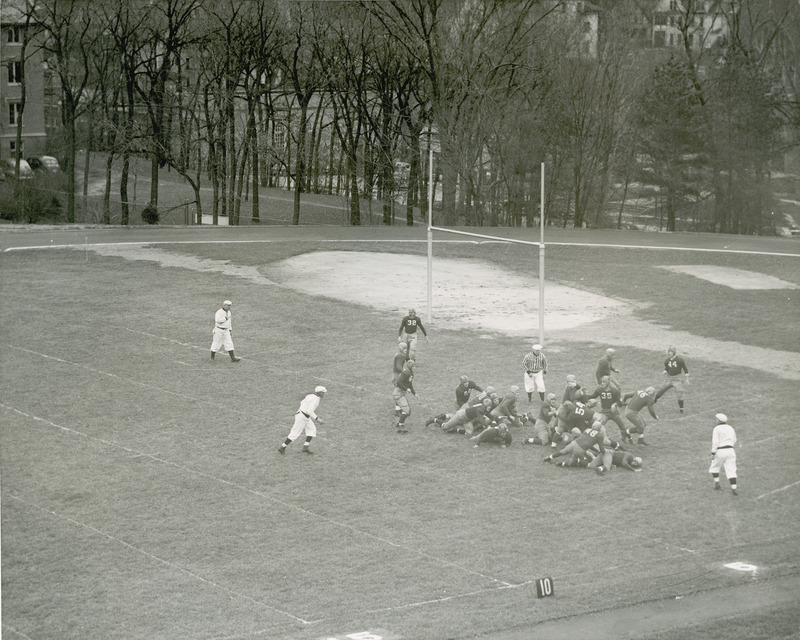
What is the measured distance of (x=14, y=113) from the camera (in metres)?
24.1

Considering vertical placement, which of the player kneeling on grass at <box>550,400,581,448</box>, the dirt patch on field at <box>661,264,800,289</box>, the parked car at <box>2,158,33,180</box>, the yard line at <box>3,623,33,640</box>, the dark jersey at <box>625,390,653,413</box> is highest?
the parked car at <box>2,158,33,180</box>

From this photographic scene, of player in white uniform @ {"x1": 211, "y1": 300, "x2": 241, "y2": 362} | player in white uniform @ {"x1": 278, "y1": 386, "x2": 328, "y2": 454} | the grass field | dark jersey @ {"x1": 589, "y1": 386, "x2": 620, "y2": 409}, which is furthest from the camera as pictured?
player in white uniform @ {"x1": 211, "y1": 300, "x2": 241, "y2": 362}

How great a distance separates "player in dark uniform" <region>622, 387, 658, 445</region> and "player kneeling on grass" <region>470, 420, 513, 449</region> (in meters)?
1.97

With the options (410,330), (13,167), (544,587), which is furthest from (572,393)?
(13,167)

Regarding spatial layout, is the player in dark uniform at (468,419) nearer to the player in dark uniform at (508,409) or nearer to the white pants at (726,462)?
the player in dark uniform at (508,409)

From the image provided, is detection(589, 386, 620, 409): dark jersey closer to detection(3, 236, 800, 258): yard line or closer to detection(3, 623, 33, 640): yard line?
detection(3, 236, 800, 258): yard line

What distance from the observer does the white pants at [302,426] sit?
55.9ft

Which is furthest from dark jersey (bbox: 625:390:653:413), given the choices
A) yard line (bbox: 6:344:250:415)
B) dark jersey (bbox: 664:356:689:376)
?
yard line (bbox: 6:344:250:415)

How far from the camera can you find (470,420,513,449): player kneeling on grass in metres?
17.2

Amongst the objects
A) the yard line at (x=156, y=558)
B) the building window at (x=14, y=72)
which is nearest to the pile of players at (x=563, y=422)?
the yard line at (x=156, y=558)

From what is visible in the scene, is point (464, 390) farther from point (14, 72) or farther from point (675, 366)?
point (14, 72)

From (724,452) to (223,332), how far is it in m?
9.68

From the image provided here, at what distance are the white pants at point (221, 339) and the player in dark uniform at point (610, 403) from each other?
7154 millimetres

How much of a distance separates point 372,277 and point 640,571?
12.2 m
